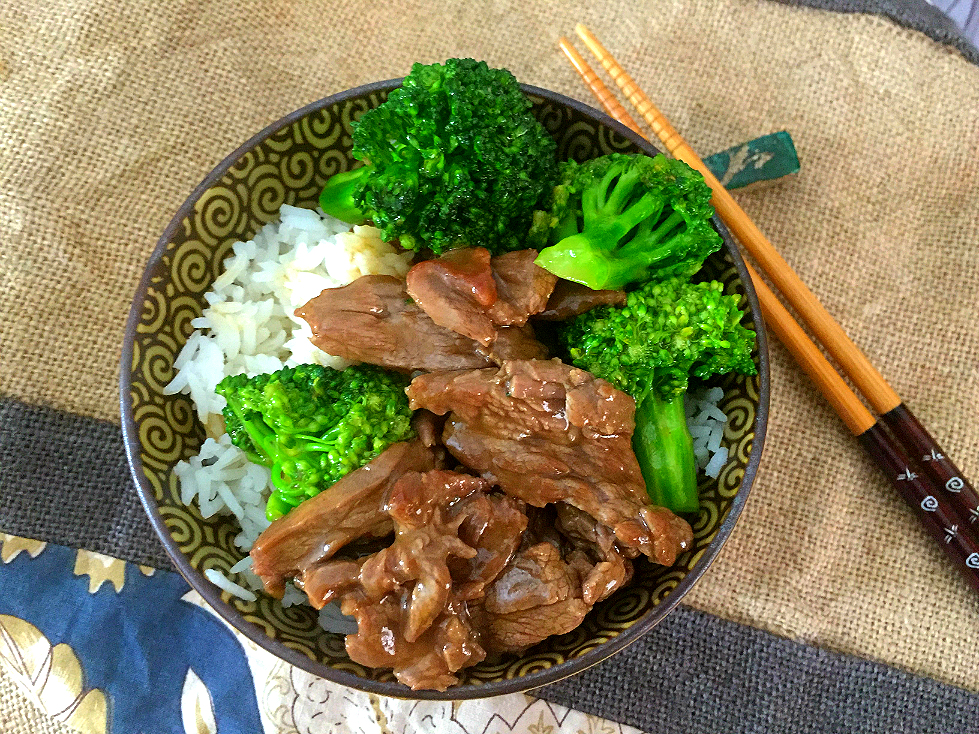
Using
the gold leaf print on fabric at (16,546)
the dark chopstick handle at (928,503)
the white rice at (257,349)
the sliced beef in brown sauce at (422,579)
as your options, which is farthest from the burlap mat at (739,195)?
the sliced beef in brown sauce at (422,579)

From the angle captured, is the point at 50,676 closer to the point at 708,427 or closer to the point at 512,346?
the point at 512,346

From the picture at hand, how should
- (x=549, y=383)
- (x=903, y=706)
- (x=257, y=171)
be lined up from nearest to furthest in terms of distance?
(x=549, y=383) < (x=257, y=171) < (x=903, y=706)

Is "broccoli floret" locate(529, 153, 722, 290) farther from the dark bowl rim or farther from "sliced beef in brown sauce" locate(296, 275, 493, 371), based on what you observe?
"sliced beef in brown sauce" locate(296, 275, 493, 371)

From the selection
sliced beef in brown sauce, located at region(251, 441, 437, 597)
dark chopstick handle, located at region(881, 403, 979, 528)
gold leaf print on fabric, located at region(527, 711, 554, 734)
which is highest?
dark chopstick handle, located at region(881, 403, 979, 528)

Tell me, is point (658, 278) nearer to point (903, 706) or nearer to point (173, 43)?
point (903, 706)

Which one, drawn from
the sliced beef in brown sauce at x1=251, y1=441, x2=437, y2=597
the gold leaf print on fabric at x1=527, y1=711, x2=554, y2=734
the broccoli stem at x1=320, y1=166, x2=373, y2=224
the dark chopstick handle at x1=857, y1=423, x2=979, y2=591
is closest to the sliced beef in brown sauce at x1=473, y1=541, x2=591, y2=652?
the sliced beef in brown sauce at x1=251, y1=441, x2=437, y2=597

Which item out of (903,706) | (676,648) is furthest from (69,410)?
(903,706)

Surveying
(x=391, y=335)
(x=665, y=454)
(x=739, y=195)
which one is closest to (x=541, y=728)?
(x=665, y=454)
